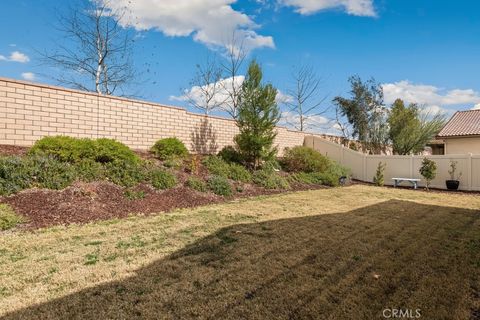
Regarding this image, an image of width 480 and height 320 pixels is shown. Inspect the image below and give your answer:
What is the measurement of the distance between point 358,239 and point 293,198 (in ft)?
14.0

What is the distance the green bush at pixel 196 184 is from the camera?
27.7 ft

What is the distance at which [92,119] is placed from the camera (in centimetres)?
905

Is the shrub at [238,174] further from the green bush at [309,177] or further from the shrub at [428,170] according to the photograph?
the shrub at [428,170]

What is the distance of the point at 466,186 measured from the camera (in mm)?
12414

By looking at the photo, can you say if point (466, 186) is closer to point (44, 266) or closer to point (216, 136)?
point (216, 136)

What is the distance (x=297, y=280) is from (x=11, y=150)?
753cm

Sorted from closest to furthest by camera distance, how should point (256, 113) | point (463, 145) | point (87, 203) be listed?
point (87, 203)
point (256, 113)
point (463, 145)

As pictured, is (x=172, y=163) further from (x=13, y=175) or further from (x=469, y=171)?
(x=469, y=171)

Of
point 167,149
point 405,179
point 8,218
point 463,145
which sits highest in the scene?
point 463,145

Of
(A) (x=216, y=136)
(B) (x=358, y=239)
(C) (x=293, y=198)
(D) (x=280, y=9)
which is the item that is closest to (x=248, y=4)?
(D) (x=280, y=9)

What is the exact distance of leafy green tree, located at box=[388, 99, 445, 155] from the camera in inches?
801

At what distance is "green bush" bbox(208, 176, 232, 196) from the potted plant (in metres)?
9.74

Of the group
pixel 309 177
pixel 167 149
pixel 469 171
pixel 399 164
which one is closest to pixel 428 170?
pixel 469 171

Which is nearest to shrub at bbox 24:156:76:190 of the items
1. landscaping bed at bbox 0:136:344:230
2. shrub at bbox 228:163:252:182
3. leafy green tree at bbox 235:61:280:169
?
landscaping bed at bbox 0:136:344:230
